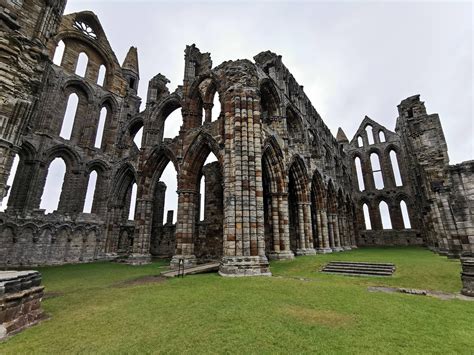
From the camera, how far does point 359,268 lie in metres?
10.6

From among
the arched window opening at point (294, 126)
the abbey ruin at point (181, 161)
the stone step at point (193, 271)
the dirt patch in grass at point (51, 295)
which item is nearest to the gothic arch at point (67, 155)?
the abbey ruin at point (181, 161)

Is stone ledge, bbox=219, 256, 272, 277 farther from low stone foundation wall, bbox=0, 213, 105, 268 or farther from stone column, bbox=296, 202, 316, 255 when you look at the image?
low stone foundation wall, bbox=0, 213, 105, 268

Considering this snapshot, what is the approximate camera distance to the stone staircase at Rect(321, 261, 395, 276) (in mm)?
9758

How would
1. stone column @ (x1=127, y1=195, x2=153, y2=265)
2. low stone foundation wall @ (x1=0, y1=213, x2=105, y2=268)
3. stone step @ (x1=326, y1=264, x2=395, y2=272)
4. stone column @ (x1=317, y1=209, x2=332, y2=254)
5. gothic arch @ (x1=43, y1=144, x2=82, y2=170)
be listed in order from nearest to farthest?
1. stone step @ (x1=326, y1=264, x2=395, y2=272)
2. low stone foundation wall @ (x1=0, y1=213, x2=105, y2=268)
3. stone column @ (x1=127, y1=195, x2=153, y2=265)
4. stone column @ (x1=317, y1=209, x2=332, y2=254)
5. gothic arch @ (x1=43, y1=144, x2=82, y2=170)

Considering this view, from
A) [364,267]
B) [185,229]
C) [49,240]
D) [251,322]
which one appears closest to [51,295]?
[251,322]

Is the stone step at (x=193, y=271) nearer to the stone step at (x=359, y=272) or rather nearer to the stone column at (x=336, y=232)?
the stone step at (x=359, y=272)

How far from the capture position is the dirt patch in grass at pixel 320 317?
420 cm

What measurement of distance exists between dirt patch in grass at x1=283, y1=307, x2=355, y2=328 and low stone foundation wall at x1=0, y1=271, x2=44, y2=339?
5083mm

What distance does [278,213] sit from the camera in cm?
1466

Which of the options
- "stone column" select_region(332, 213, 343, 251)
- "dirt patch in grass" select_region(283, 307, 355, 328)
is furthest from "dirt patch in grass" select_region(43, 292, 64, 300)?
"stone column" select_region(332, 213, 343, 251)

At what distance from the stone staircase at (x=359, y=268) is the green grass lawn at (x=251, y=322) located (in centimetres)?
259

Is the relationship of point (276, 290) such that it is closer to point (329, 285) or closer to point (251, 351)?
point (329, 285)

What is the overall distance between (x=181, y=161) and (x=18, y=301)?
11.5 m

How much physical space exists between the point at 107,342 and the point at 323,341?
3422 millimetres
